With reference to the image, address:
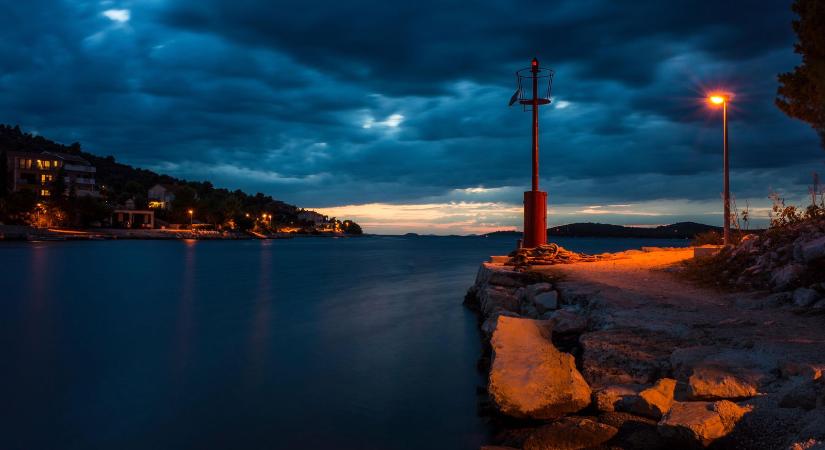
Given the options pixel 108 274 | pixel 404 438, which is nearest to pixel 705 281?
pixel 404 438

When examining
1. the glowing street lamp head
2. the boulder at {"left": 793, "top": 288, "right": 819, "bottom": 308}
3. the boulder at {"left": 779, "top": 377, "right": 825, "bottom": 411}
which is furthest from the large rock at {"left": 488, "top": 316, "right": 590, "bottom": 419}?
the glowing street lamp head

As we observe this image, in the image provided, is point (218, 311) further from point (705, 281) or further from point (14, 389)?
point (705, 281)

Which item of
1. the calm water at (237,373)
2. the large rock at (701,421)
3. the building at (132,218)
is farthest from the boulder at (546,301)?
the building at (132,218)

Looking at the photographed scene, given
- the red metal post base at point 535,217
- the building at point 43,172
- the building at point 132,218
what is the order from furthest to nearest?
the building at point 132,218
the building at point 43,172
the red metal post base at point 535,217

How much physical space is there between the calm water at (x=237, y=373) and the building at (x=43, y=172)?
105073mm

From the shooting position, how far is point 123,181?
642 feet

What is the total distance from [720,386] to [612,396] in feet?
4.82

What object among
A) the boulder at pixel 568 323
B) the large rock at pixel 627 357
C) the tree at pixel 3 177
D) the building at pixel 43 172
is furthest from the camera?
the building at pixel 43 172

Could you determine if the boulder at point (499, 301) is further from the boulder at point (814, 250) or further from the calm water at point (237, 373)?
the boulder at point (814, 250)

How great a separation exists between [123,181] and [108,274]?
581 feet

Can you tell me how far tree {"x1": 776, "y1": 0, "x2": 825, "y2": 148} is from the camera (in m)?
16.5

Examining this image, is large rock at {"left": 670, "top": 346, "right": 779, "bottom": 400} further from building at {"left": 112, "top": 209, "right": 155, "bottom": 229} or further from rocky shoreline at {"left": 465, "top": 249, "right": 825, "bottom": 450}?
building at {"left": 112, "top": 209, "right": 155, "bottom": 229}

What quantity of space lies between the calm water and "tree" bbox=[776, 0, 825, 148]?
13.9 meters

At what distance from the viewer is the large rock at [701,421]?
18.1ft
